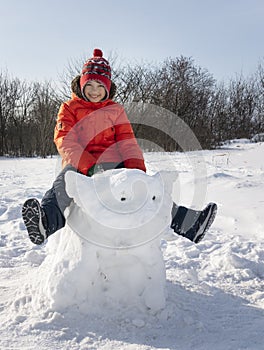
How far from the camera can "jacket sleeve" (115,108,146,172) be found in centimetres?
219

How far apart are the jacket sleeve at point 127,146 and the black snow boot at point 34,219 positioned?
24.9 inches

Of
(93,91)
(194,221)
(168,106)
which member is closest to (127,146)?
(93,91)

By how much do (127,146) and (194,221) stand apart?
2.22 feet

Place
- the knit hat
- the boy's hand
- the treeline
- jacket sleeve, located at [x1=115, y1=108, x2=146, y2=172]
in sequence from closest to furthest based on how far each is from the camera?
1. the boy's hand
2. jacket sleeve, located at [x1=115, y1=108, x2=146, y2=172]
3. the knit hat
4. the treeline

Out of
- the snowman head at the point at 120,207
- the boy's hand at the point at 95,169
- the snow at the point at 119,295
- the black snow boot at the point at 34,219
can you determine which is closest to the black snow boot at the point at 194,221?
the snow at the point at 119,295

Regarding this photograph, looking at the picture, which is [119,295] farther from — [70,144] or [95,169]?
[70,144]

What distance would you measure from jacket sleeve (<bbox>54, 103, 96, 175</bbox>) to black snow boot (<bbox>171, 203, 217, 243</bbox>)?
2.08 ft

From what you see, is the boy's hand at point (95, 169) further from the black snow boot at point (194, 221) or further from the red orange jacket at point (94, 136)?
the black snow boot at point (194, 221)

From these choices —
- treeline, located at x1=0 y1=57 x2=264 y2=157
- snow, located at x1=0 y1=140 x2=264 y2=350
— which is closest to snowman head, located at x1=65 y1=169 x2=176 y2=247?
snow, located at x1=0 y1=140 x2=264 y2=350

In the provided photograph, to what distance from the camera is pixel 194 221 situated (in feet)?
6.92

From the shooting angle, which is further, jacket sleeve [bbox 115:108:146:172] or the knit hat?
the knit hat

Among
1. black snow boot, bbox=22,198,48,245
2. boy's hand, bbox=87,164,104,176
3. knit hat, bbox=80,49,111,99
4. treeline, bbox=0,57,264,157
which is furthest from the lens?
treeline, bbox=0,57,264,157

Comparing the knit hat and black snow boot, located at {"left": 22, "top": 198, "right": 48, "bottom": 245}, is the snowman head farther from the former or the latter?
the knit hat

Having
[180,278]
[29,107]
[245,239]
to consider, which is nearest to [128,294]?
[180,278]
